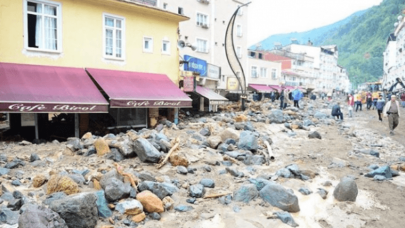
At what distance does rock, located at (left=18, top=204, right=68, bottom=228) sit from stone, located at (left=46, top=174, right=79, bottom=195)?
1.11 meters

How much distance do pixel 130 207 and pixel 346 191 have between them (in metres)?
4.63

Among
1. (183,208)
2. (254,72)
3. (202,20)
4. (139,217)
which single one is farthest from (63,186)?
(254,72)

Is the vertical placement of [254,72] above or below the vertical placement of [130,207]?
above

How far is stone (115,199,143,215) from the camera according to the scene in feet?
17.4

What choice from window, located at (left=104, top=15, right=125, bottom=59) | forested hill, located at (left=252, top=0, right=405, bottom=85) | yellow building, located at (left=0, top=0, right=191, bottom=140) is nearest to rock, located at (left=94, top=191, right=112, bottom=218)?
yellow building, located at (left=0, top=0, right=191, bottom=140)

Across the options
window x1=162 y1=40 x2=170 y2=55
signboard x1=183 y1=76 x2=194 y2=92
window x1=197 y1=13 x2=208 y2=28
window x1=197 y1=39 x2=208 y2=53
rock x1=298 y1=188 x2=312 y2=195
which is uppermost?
window x1=197 y1=13 x2=208 y2=28

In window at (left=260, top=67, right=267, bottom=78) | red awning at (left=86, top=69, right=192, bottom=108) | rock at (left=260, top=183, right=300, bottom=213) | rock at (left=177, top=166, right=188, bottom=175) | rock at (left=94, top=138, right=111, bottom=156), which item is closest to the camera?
rock at (left=260, top=183, right=300, bottom=213)

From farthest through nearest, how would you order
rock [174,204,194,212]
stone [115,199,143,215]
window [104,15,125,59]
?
window [104,15,125,59]
rock [174,204,194,212]
stone [115,199,143,215]

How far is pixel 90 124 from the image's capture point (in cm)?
1355

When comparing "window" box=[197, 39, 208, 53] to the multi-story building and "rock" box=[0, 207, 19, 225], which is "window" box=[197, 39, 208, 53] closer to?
the multi-story building

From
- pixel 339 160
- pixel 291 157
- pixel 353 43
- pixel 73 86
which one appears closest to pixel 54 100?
pixel 73 86

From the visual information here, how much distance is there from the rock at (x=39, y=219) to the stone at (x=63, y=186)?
1110 mm

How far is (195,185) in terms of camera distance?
21.6ft

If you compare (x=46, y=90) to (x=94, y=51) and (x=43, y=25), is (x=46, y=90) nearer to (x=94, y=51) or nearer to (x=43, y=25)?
(x=43, y=25)
